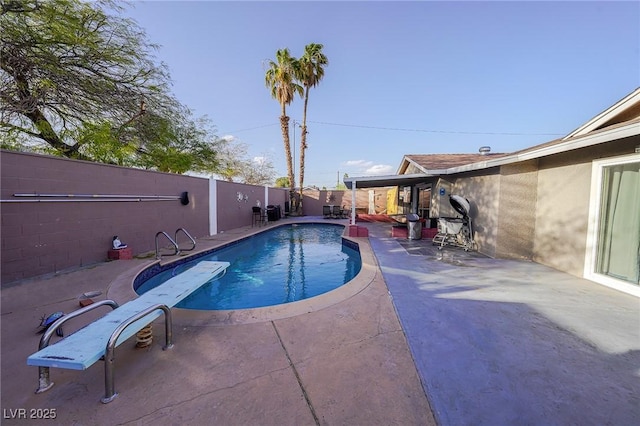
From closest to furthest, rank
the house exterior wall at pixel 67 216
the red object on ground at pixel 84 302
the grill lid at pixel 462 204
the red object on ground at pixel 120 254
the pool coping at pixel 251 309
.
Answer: the pool coping at pixel 251 309 < the red object on ground at pixel 84 302 < the house exterior wall at pixel 67 216 < the red object on ground at pixel 120 254 < the grill lid at pixel 462 204

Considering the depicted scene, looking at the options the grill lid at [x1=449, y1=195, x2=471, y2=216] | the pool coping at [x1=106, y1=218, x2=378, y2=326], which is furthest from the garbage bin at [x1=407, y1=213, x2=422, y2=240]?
the pool coping at [x1=106, y1=218, x2=378, y2=326]

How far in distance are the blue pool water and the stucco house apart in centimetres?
384

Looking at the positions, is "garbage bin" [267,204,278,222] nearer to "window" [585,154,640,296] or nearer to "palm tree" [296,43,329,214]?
"palm tree" [296,43,329,214]

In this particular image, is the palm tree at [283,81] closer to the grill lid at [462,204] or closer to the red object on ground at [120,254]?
the grill lid at [462,204]

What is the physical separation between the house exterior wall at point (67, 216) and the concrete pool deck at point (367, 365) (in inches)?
29.7

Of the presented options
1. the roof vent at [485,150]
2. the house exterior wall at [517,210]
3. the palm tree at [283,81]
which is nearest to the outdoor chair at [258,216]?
the palm tree at [283,81]

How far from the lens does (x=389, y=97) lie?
17156 millimetres

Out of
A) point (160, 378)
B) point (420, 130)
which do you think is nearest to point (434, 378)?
point (160, 378)

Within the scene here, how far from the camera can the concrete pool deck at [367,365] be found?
1.78 metres

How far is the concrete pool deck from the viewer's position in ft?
5.84

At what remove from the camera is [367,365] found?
2.27 metres

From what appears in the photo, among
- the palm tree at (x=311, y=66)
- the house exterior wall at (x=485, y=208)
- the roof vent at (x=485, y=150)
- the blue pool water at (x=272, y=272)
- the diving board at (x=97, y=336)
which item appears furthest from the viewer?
the palm tree at (x=311, y=66)

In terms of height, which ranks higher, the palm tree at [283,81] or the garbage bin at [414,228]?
the palm tree at [283,81]

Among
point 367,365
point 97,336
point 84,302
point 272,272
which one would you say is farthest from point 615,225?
point 84,302
